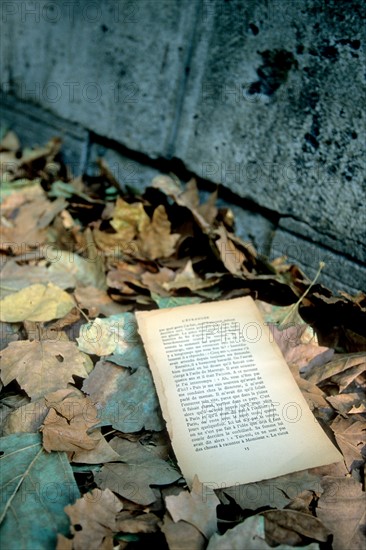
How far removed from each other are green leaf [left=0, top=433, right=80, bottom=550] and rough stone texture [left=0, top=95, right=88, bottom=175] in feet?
6.02

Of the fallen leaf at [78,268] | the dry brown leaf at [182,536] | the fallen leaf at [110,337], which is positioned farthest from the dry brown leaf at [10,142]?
the dry brown leaf at [182,536]

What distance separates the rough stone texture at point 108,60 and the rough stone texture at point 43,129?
6cm

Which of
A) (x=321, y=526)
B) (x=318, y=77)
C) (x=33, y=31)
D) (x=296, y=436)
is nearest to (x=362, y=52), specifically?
(x=318, y=77)

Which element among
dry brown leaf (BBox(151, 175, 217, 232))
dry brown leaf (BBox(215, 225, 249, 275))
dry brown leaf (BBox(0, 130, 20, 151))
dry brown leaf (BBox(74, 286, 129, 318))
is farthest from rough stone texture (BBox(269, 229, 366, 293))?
dry brown leaf (BBox(0, 130, 20, 151))

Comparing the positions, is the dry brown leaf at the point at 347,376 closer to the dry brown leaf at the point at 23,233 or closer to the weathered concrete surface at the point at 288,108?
the weathered concrete surface at the point at 288,108

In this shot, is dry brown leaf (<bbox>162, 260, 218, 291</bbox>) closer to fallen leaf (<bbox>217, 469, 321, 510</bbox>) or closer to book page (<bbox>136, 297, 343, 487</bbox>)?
book page (<bbox>136, 297, 343, 487</bbox>)

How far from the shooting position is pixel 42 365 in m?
1.49

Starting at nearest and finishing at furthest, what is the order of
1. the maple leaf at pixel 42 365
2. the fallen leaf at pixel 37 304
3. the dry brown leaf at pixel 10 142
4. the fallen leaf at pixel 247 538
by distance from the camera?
the fallen leaf at pixel 247 538 → the maple leaf at pixel 42 365 → the fallen leaf at pixel 37 304 → the dry brown leaf at pixel 10 142

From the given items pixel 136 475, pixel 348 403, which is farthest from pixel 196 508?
pixel 348 403

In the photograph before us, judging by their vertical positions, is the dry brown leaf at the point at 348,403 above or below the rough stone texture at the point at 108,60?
below

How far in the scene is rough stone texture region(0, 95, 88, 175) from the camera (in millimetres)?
2762

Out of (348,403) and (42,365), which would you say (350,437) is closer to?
(348,403)

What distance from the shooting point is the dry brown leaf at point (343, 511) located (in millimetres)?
1146

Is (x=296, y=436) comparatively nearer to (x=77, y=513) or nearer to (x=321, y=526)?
(x=321, y=526)
